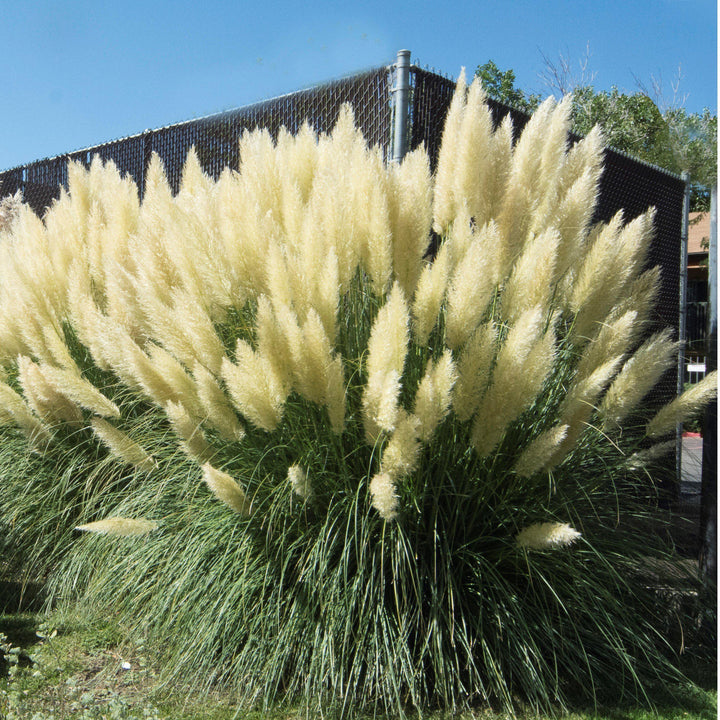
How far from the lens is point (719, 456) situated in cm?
270

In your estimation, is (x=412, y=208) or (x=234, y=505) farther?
(x=412, y=208)

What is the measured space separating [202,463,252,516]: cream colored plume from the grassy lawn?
1.67 ft

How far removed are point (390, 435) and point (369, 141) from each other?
2.33 m

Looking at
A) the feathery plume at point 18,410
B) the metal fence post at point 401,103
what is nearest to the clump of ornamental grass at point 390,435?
the feathery plume at point 18,410

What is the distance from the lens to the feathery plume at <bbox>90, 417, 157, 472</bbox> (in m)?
2.33

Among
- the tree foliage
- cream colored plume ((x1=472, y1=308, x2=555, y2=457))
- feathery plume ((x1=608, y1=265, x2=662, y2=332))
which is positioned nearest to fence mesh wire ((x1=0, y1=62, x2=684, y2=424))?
Result: feathery plume ((x1=608, y1=265, x2=662, y2=332))

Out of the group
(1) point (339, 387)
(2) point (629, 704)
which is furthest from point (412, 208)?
(2) point (629, 704)

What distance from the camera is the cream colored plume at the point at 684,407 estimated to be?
2.36 m

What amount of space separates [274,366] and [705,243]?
1569 cm

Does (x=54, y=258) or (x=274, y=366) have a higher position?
(x=54, y=258)

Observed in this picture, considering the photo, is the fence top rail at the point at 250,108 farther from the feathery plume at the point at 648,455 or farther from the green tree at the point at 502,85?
the green tree at the point at 502,85

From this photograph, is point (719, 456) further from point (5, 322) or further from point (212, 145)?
point (212, 145)

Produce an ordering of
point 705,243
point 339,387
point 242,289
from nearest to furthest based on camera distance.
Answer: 1. point 339,387
2. point 242,289
3. point 705,243

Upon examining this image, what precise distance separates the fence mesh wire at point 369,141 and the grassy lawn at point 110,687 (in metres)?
2.37
